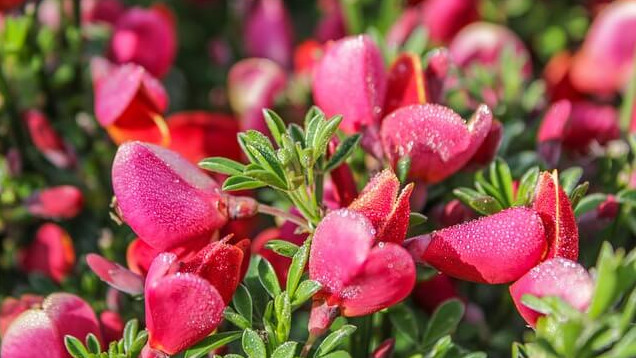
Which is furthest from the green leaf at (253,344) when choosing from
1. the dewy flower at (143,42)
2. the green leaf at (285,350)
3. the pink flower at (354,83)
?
the dewy flower at (143,42)

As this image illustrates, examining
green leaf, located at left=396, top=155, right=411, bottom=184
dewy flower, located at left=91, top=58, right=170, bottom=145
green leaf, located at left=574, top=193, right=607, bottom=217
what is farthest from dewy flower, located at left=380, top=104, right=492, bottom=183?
dewy flower, located at left=91, top=58, right=170, bottom=145

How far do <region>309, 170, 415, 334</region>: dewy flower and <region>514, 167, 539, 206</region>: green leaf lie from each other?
148 millimetres

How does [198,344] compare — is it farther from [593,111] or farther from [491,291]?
[593,111]

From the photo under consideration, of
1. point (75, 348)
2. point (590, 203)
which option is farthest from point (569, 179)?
point (75, 348)

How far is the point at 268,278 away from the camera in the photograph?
2.45 ft

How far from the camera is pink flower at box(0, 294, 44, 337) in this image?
0.86 m

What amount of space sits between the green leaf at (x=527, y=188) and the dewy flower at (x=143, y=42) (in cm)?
52

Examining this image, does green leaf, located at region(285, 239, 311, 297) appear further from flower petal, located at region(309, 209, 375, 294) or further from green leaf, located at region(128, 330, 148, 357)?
green leaf, located at region(128, 330, 148, 357)

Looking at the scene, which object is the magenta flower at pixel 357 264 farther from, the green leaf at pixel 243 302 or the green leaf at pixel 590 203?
the green leaf at pixel 590 203

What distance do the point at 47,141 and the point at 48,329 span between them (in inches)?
13.6

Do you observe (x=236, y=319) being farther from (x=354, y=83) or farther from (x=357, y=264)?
(x=354, y=83)

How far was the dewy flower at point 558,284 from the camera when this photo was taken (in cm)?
63

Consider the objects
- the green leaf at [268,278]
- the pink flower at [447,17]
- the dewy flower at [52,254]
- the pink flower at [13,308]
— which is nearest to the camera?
the green leaf at [268,278]

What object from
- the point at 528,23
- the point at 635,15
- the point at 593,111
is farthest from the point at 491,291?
the point at 528,23
